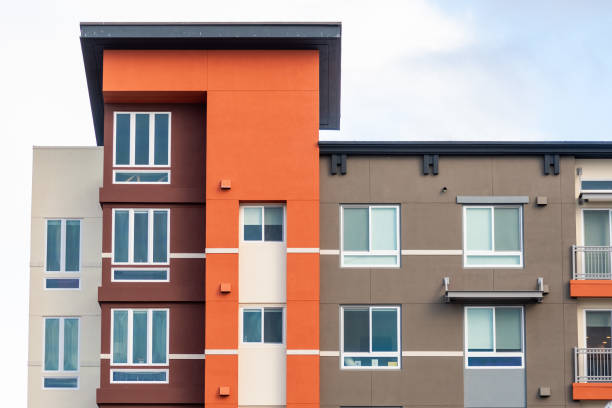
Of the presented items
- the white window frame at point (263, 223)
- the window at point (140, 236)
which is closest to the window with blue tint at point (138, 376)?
the window at point (140, 236)

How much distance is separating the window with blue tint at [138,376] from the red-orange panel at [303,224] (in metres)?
4.80

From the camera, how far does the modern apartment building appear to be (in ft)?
96.8

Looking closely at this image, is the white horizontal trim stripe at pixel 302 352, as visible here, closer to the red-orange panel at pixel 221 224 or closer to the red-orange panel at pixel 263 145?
the red-orange panel at pixel 221 224

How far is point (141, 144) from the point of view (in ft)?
100

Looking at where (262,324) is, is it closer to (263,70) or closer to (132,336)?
(132,336)

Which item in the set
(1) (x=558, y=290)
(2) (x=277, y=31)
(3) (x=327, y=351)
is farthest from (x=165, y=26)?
(1) (x=558, y=290)

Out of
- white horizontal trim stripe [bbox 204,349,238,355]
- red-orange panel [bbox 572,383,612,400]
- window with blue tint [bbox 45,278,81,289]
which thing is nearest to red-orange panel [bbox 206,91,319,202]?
white horizontal trim stripe [bbox 204,349,238,355]

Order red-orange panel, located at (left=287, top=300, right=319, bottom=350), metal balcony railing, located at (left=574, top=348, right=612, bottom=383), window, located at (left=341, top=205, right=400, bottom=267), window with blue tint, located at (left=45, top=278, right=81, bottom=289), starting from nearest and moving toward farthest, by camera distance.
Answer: red-orange panel, located at (left=287, top=300, right=319, bottom=350) < metal balcony railing, located at (left=574, top=348, right=612, bottom=383) < window, located at (left=341, top=205, right=400, bottom=267) < window with blue tint, located at (left=45, top=278, right=81, bottom=289)

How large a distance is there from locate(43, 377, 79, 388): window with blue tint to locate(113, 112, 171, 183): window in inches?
220

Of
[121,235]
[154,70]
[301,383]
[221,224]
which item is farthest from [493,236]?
[154,70]

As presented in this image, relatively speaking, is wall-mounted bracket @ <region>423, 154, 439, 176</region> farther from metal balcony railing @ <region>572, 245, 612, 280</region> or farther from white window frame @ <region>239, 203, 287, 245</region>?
metal balcony railing @ <region>572, 245, 612, 280</region>

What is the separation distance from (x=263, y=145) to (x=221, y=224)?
2378mm

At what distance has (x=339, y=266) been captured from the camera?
30094mm

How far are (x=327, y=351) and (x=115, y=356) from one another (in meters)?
5.54
